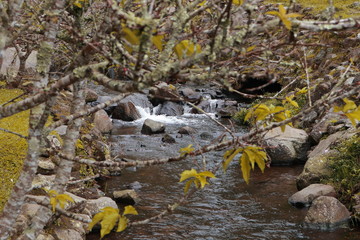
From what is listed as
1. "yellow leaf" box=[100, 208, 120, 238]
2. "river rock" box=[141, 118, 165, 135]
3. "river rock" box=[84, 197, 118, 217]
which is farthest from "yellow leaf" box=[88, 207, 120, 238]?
"river rock" box=[141, 118, 165, 135]

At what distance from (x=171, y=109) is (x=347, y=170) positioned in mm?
Result: 14401

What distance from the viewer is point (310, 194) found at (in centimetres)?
1107

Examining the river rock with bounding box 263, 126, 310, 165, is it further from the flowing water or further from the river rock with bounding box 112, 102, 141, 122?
the river rock with bounding box 112, 102, 141, 122

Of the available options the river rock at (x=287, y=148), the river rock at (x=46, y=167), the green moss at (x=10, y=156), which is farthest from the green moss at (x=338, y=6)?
the river rock at (x=46, y=167)

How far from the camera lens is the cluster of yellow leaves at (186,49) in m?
2.46

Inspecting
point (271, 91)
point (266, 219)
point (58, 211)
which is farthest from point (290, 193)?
point (271, 91)

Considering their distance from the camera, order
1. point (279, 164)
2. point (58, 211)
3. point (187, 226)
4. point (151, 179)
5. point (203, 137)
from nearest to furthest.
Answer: point (58, 211) → point (187, 226) → point (151, 179) → point (279, 164) → point (203, 137)

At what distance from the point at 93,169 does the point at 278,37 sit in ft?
32.1

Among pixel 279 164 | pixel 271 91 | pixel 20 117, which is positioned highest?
pixel 271 91

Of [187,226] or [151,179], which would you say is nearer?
[187,226]

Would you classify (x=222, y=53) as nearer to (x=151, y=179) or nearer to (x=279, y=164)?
(x=151, y=179)

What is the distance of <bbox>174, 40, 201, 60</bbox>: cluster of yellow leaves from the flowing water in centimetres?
679

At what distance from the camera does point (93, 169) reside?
1209 cm

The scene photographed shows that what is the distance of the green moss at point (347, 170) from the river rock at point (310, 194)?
0.30m
